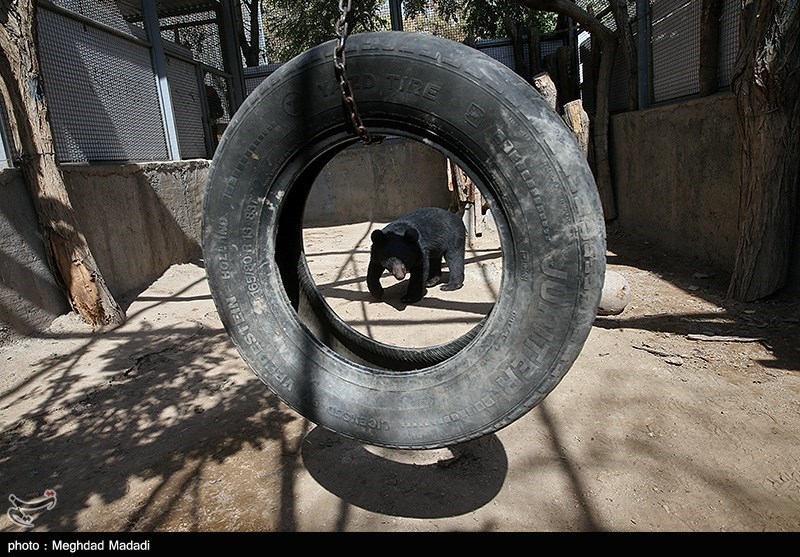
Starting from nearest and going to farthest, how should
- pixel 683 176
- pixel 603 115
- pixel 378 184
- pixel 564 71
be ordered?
pixel 683 176
pixel 603 115
pixel 564 71
pixel 378 184

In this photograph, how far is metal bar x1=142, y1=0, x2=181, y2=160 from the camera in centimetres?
659

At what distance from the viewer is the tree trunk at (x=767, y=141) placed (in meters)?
3.54

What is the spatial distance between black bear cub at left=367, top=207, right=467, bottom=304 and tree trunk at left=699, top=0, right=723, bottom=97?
2765 millimetres

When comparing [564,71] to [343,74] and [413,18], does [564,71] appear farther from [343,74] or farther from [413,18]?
[343,74]

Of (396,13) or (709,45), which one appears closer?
(709,45)

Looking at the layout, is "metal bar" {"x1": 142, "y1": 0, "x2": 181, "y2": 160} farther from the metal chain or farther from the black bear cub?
the metal chain

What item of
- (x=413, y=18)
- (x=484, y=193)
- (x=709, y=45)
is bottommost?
(x=484, y=193)

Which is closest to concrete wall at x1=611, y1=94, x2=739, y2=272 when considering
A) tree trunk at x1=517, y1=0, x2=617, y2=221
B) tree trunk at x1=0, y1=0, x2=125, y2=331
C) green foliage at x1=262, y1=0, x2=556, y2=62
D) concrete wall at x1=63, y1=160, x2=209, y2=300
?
tree trunk at x1=517, y1=0, x2=617, y2=221

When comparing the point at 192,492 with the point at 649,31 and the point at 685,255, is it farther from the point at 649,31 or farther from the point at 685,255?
the point at 649,31

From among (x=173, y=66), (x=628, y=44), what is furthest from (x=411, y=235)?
(x=173, y=66)

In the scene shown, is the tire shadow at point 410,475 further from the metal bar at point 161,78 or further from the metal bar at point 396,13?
the metal bar at point 396,13

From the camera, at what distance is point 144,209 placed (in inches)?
239

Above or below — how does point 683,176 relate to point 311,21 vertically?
below

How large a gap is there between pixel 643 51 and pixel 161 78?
20.4 feet
